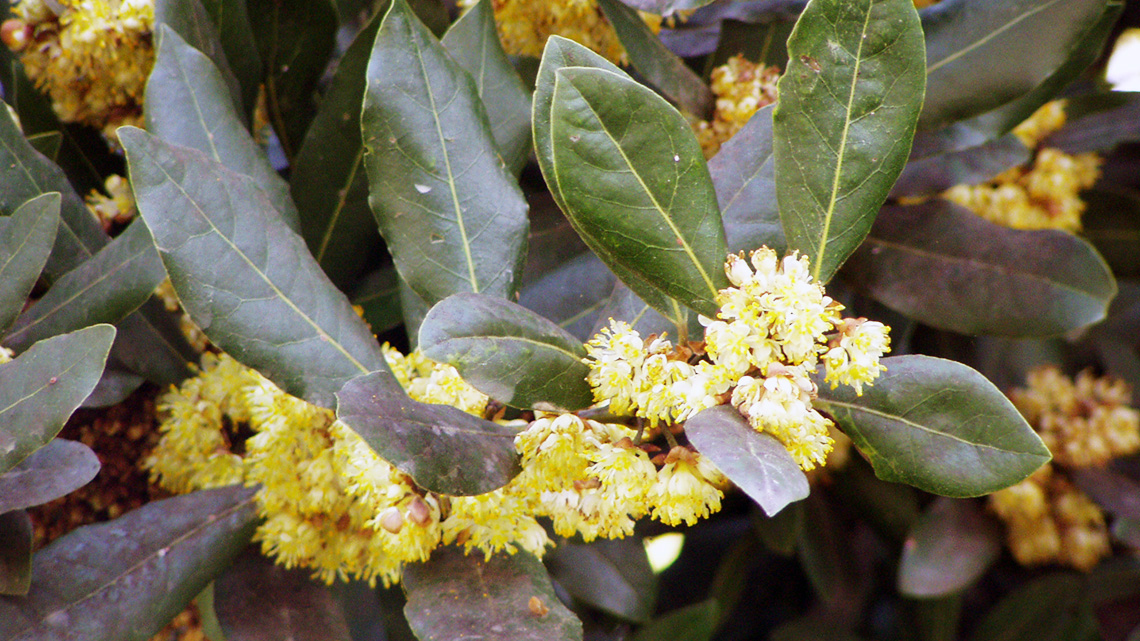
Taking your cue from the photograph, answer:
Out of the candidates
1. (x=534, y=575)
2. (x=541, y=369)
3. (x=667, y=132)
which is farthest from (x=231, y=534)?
(x=667, y=132)

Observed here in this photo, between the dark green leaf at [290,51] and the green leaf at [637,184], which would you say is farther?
the dark green leaf at [290,51]

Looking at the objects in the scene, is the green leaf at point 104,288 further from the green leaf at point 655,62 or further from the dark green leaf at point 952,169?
the dark green leaf at point 952,169

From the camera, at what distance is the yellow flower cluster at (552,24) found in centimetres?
138

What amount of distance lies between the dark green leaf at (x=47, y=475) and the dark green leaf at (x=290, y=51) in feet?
2.38

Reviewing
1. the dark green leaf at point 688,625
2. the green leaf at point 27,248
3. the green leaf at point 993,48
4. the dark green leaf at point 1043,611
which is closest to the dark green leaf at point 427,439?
the green leaf at point 27,248

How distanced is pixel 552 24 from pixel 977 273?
0.92 metres

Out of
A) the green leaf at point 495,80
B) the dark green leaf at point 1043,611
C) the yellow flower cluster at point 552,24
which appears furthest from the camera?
the dark green leaf at point 1043,611

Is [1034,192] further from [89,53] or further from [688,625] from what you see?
[89,53]

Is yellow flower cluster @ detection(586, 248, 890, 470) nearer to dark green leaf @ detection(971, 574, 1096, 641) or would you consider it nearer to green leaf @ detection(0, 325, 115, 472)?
green leaf @ detection(0, 325, 115, 472)

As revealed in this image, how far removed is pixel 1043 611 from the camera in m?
2.14

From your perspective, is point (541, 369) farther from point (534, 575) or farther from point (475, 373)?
point (534, 575)

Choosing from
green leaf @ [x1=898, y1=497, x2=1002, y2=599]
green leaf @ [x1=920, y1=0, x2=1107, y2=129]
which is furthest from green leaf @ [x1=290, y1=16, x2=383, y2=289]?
green leaf @ [x1=898, y1=497, x2=1002, y2=599]

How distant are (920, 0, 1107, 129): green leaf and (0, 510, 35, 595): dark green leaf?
1.47 m

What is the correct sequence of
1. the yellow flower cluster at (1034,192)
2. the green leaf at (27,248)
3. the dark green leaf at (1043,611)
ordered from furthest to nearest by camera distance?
the dark green leaf at (1043,611) < the yellow flower cluster at (1034,192) < the green leaf at (27,248)
